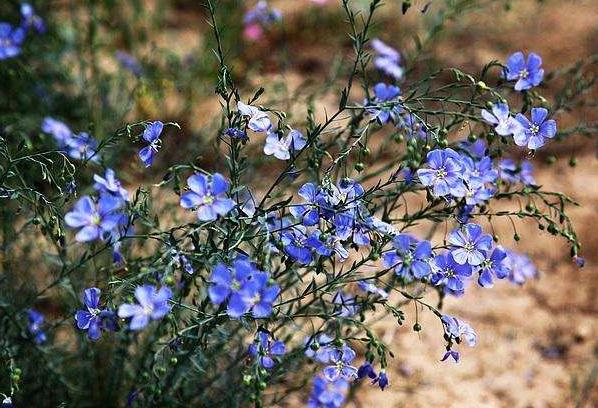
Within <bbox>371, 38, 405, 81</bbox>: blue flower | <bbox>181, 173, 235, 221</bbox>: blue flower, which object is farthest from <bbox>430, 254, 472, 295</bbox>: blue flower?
<bbox>371, 38, 405, 81</bbox>: blue flower

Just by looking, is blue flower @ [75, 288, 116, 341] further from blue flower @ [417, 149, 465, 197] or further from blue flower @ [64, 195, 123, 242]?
blue flower @ [417, 149, 465, 197]

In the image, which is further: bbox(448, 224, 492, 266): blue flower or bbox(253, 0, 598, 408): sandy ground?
bbox(253, 0, 598, 408): sandy ground

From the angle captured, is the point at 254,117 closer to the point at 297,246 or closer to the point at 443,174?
the point at 297,246

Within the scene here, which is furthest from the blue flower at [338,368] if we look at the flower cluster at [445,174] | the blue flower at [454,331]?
the flower cluster at [445,174]

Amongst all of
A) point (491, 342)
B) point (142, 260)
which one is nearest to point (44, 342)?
point (142, 260)

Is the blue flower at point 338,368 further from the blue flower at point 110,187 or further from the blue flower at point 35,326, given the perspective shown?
the blue flower at point 35,326

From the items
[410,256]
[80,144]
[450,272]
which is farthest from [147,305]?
[80,144]

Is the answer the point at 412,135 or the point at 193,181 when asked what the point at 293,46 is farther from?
the point at 193,181
